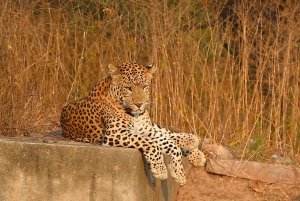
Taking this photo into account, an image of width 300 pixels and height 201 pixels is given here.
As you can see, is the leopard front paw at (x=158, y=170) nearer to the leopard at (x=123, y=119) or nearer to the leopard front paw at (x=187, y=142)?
the leopard at (x=123, y=119)

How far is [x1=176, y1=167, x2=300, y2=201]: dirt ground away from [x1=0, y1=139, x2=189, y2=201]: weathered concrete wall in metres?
1.76

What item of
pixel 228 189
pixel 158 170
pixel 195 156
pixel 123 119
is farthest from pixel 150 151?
pixel 228 189

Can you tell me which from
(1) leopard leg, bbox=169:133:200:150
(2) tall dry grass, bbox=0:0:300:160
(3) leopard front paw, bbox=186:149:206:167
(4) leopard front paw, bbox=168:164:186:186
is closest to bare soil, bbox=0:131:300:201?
(3) leopard front paw, bbox=186:149:206:167

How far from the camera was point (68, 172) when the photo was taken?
4.96 m

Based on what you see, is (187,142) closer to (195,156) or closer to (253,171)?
(195,156)

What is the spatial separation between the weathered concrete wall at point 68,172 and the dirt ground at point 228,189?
1758 millimetres

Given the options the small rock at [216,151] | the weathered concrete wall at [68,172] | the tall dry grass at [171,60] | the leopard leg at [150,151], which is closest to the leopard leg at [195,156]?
the small rock at [216,151]

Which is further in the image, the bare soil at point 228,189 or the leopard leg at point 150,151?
the bare soil at point 228,189

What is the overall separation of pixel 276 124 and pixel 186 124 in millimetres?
1036

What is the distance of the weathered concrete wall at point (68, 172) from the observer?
16.2 feet

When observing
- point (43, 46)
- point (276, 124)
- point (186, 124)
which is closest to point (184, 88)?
point (186, 124)

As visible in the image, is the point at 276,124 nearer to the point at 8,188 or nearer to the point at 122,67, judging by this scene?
the point at 122,67

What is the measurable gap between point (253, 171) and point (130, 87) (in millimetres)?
1894

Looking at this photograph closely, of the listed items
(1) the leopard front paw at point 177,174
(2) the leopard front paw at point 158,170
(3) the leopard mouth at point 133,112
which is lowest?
(1) the leopard front paw at point 177,174
